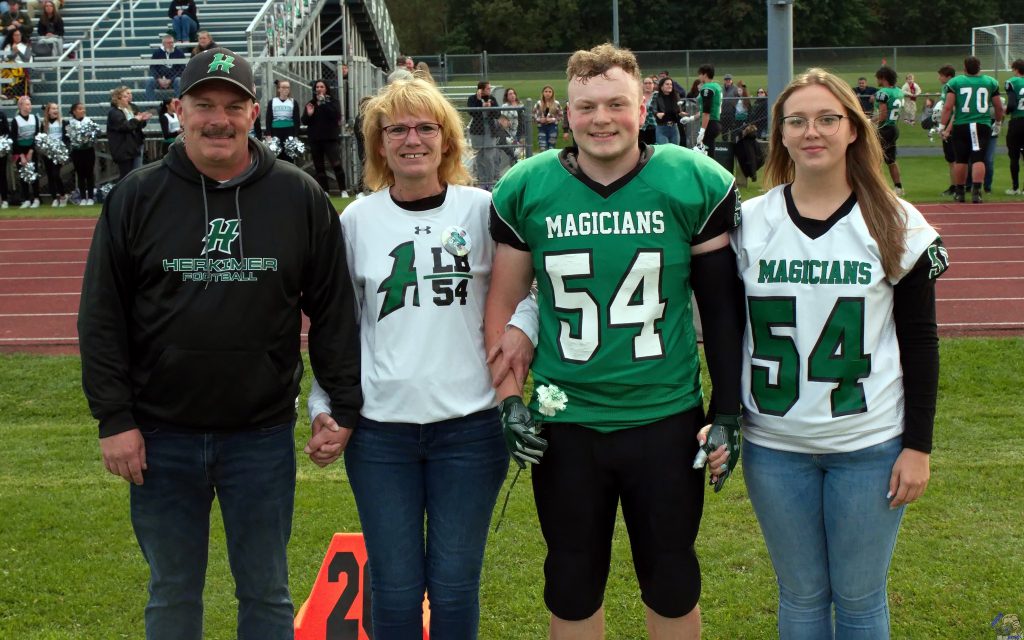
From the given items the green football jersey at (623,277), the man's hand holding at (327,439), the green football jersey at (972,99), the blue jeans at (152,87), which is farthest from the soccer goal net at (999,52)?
the man's hand holding at (327,439)

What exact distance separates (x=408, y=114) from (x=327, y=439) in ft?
2.90

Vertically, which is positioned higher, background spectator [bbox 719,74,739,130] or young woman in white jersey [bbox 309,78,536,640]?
background spectator [bbox 719,74,739,130]

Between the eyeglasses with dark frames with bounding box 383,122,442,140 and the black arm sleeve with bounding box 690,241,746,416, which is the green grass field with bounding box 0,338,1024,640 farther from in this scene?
the eyeglasses with dark frames with bounding box 383,122,442,140

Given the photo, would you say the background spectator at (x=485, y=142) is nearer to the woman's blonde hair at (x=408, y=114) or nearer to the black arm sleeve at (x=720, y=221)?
the woman's blonde hair at (x=408, y=114)

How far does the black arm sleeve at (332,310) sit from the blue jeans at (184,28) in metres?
20.5

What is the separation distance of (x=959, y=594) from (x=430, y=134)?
253 cm

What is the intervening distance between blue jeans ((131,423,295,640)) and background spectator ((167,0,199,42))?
67.8 ft

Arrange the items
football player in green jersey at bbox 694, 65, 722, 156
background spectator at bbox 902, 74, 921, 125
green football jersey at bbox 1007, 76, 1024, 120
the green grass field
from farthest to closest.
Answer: background spectator at bbox 902, 74, 921, 125 → football player in green jersey at bbox 694, 65, 722, 156 → green football jersey at bbox 1007, 76, 1024, 120 → the green grass field

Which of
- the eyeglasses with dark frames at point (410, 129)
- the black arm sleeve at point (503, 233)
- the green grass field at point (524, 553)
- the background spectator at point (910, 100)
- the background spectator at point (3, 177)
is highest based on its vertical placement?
the background spectator at point (910, 100)

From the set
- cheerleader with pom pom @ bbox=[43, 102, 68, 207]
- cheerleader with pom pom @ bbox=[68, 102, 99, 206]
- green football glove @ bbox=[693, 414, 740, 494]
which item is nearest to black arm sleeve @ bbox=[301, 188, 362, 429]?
green football glove @ bbox=[693, 414, 740, 494]

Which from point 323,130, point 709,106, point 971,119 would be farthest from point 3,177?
point 971,119

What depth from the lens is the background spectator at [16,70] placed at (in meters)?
21.0

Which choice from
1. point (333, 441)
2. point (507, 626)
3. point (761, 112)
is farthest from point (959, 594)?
point (761, 112)

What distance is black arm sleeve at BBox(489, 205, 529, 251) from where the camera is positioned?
3.00m
